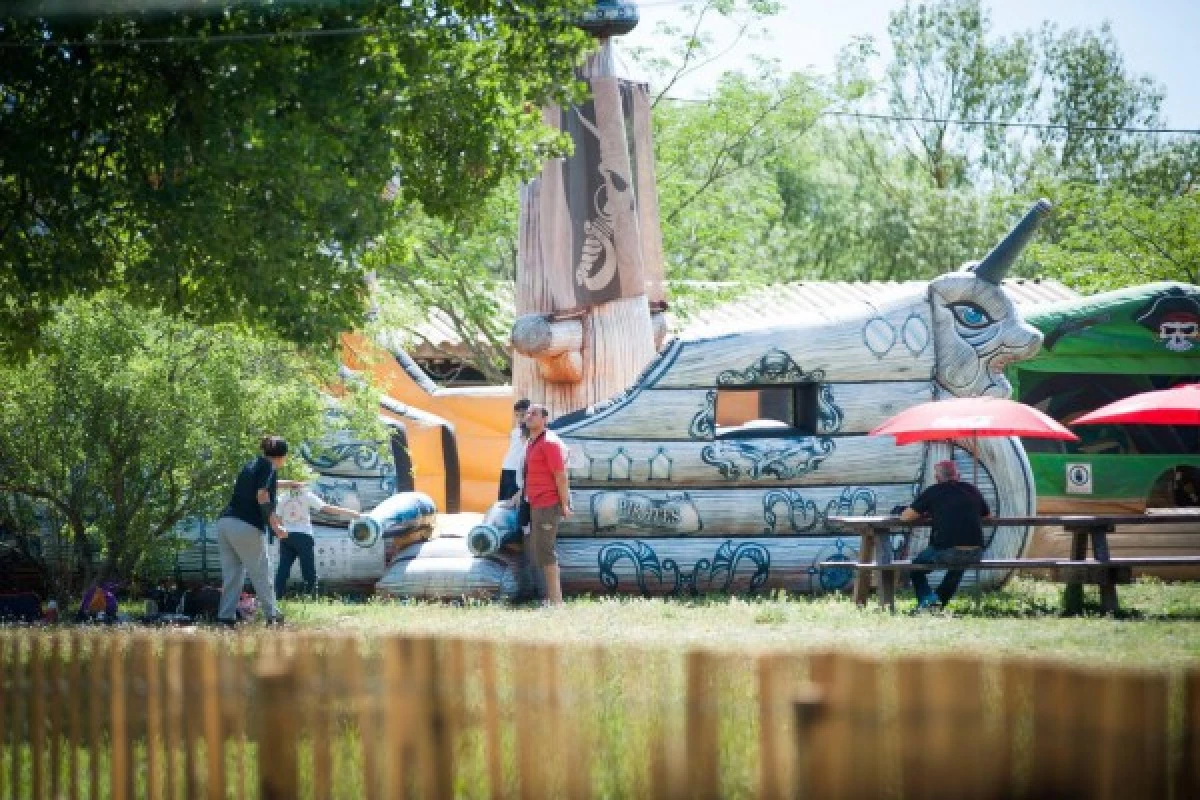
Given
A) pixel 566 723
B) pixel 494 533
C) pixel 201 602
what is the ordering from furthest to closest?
pixel 494 533
pixel 201 602
pixel 566 723

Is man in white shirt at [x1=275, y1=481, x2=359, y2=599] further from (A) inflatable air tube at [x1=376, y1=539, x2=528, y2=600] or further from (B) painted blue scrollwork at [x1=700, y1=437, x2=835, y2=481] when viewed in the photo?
(B) painted blue scrollwork at [x1=700, y1=437, x2=835, y2=481]

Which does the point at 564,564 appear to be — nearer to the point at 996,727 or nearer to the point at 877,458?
the point at 877,458

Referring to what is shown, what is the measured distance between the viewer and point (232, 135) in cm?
1090

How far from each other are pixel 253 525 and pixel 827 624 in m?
4.82

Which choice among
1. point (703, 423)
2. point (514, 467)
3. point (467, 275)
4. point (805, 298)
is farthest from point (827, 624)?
point (805, 298)

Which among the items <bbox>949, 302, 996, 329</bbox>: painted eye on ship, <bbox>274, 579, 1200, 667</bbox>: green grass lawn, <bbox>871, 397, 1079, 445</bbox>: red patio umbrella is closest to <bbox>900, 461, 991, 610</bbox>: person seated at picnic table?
<bbox>274, 579, 1200, 667</bbox>: green grass lawn

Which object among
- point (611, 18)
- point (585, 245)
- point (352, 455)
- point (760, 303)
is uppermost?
point (611, 18)

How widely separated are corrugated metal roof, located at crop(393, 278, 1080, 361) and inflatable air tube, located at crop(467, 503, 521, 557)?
9.28 meters

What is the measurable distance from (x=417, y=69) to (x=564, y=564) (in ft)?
20.2

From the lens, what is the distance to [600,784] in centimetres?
571

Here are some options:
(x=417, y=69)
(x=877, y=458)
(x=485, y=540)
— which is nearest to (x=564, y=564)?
(x=485, y=540)

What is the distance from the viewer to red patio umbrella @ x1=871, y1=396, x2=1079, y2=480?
14.8 m

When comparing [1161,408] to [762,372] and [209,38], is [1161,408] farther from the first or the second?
[209,38]

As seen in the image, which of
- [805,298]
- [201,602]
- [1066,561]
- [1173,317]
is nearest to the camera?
[1066,561]
